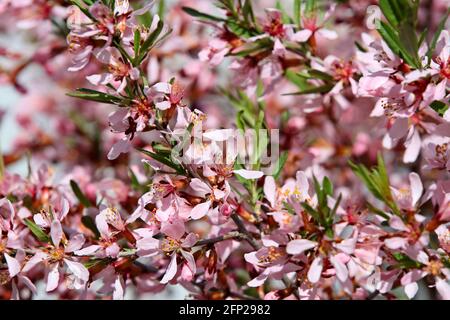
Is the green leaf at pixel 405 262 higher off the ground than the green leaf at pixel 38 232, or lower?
higher

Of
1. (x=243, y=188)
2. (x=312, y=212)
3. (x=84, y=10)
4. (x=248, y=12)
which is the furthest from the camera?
(x=248, y=12)

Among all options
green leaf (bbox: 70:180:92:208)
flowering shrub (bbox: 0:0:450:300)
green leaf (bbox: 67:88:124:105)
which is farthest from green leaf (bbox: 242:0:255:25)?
green leaf (bbox: 70:180:92:208)

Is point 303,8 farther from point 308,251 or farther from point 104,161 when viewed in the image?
point 104,161

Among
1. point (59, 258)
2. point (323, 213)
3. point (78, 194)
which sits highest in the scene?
point (323, 213)

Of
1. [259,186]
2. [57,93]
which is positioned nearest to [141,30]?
[259,186]

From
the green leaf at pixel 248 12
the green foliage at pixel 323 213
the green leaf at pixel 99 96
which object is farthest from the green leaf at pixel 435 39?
the green leaf at pixel 99 96

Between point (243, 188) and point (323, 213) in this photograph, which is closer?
point (323, 213)

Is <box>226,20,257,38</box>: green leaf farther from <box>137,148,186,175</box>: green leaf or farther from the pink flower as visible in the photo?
the pink flower

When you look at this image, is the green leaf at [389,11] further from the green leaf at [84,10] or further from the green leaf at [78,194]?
the green leaf at [78,194]

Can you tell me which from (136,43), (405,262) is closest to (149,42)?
(136,43)

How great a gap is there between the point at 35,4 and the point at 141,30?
75 cm

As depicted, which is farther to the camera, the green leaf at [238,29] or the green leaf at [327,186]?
the green leaf at [238,29]

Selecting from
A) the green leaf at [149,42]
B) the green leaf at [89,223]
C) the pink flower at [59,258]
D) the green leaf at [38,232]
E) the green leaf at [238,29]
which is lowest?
the green leaf at [89,223]

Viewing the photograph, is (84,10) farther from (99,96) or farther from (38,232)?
(38,232)
